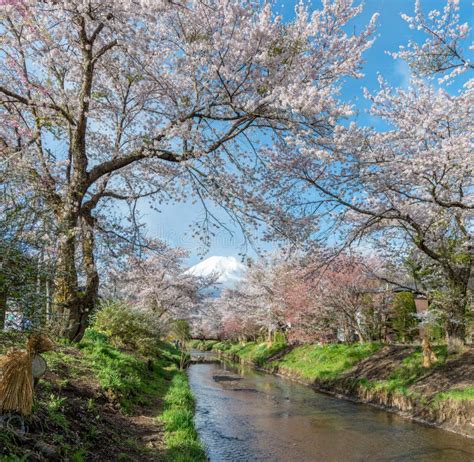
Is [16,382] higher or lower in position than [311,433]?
higher

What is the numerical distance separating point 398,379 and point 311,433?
600 centimetres

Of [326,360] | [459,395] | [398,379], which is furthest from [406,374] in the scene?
[326,360]

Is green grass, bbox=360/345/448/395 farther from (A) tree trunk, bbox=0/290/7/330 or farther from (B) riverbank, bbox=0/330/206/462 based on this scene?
(A) tree trunk, bbox=0/290/7/330

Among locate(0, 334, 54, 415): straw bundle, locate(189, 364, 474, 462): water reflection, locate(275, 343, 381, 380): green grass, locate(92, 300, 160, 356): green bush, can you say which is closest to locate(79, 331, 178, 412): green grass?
locate(189, 364, 474, 462): water reflection

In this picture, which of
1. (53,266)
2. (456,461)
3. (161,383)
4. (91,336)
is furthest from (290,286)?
(53,266)

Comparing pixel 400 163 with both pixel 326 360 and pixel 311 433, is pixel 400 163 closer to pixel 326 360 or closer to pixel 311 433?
pixel 311 433

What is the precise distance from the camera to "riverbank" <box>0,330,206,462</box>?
13.5ft

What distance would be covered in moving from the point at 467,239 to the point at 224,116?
976 centimetres

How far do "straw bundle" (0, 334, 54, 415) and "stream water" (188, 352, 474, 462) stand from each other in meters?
5.22

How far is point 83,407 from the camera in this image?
6.21m

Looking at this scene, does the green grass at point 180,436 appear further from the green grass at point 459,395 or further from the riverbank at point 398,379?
the green grass at point 459,395

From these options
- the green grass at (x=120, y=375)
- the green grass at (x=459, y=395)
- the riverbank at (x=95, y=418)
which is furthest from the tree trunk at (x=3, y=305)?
the green grass at (x=459, y=395)

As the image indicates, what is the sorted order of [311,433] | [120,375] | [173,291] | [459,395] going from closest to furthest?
[120,375] → [311,433] → [459,395] → [173,291]

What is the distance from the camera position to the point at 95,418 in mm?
6227
